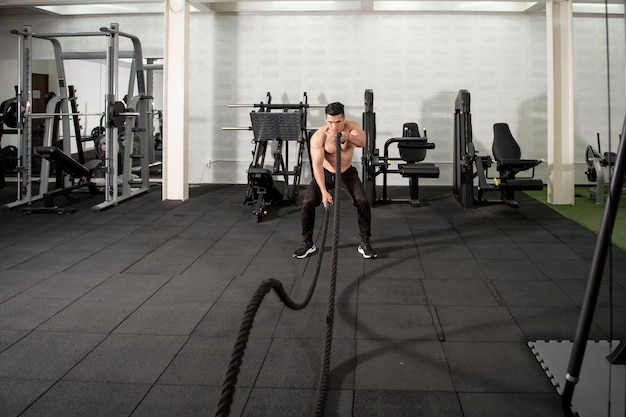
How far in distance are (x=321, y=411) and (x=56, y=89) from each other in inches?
318

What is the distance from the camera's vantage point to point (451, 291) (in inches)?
132

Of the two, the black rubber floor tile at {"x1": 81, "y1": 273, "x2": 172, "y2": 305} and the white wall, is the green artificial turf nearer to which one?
the white wall

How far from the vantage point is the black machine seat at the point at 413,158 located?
6.00 metres

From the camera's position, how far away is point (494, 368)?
232 centimetres

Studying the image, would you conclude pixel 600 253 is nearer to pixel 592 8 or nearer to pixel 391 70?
pixel 391 70

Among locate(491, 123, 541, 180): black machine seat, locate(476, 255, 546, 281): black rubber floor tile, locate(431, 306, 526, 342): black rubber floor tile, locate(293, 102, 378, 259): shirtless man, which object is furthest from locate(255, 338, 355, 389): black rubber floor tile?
locate(491, 123, 541, 180): black machine seat

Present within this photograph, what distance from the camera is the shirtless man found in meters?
3.94

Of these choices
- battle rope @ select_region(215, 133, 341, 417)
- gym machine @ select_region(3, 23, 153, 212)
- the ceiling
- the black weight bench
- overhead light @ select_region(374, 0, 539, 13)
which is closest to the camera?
battle rope @ select_region(215, 133, 341, 417)

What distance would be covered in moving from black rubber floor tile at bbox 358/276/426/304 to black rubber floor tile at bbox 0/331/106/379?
56.8 inches

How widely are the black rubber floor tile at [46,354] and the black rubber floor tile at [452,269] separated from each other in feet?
6.83

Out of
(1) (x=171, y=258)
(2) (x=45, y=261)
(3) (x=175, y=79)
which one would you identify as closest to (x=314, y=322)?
(1) (x=171, y=258)

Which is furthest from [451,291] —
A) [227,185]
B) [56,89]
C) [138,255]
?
[56,89]

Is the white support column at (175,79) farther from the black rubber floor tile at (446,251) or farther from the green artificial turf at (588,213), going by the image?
the green artificial turf at (588,213)

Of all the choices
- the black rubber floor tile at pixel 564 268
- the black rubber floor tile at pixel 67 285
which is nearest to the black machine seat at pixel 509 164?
the black rubber floor tile at pixel 564 268
